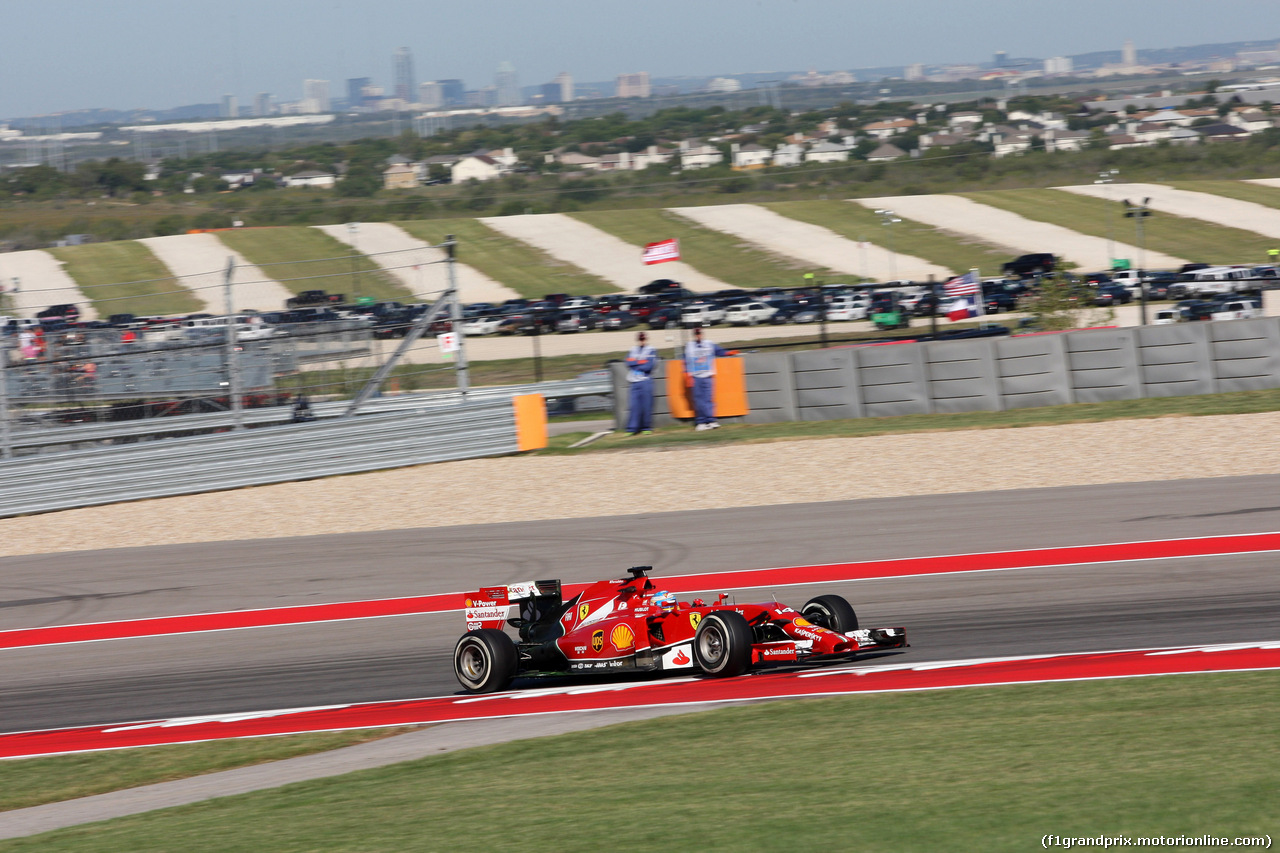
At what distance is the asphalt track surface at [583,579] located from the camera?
872cm

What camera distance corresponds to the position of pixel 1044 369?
20.4m

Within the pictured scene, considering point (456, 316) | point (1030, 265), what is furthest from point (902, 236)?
point (456, 316)

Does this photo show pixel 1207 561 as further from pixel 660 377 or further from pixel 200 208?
pixel 200 208

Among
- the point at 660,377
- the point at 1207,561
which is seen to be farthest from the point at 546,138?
the point at 1207,561

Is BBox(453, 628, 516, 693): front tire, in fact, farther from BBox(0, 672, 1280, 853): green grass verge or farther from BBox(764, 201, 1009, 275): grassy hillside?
BBox(764, 201, 1009, 275): grassy hillside

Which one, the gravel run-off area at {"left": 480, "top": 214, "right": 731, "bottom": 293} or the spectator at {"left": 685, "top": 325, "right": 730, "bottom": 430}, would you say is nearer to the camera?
the spectator at {"left": 685, "top": 325, "right": 730, "bottom": 430}

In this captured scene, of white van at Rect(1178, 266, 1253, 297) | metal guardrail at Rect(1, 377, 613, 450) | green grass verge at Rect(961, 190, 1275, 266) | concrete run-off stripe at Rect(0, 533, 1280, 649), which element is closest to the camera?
concrete run-off stripe at Rect(0, 533, 1280, 649)

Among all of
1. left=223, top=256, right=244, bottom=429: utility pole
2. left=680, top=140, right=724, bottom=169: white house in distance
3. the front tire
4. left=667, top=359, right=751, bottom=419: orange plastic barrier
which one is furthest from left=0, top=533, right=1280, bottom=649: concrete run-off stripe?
left=680, top=140, right=724, bottom=169: white house in distance

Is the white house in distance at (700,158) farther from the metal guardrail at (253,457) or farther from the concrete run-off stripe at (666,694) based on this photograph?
the concrete run-off stripe at (666,694)

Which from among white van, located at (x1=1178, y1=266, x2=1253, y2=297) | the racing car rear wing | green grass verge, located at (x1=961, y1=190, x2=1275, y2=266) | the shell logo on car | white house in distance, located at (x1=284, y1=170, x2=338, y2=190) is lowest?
the shell logo on car

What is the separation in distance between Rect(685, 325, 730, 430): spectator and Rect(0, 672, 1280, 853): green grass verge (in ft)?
43.9

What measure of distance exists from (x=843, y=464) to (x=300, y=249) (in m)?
46.7

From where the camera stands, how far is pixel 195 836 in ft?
17.5

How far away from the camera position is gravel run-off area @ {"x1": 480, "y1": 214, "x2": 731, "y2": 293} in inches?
2213
